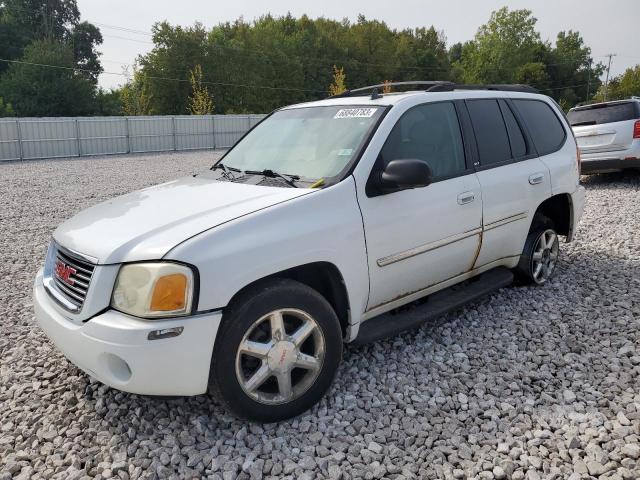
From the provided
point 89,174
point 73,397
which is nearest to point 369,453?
point 73,397

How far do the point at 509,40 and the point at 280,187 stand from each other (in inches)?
3179

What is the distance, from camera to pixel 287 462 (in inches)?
104

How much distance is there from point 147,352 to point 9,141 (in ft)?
76.2

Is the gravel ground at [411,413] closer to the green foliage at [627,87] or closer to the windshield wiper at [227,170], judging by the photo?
the windshield wiper at [227,170]

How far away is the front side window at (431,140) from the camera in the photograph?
3.51 m

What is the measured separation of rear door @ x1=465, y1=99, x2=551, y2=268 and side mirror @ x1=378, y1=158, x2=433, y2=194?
1.01 metres

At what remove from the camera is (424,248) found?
3.51m

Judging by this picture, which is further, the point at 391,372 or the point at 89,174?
the point at 89,174

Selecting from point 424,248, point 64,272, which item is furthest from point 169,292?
point 424,248

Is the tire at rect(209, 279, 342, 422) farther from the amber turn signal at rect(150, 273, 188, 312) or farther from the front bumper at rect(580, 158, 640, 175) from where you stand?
the front bumper at rect(580, 158, 640, 175)

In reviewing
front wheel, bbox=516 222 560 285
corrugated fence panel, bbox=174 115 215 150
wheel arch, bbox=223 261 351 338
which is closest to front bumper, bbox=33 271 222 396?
wheel arch, bbox=223 261 351 338

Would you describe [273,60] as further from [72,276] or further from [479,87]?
[72,276]

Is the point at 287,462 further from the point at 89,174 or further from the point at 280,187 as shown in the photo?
the point at 89,174

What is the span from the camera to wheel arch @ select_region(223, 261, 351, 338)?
10.0 feet
